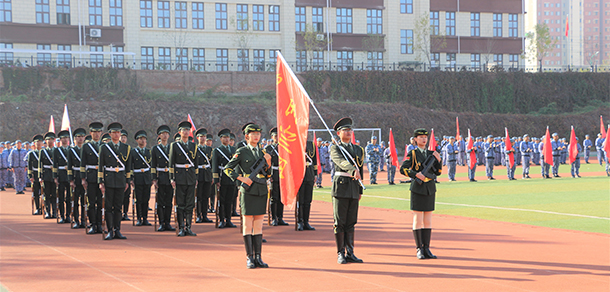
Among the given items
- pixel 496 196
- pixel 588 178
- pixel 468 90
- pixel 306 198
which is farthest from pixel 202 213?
pixel 468 90

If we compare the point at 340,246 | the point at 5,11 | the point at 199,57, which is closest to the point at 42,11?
the point at 5,11

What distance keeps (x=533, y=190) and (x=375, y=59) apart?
3829cm

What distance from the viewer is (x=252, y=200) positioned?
8.27m

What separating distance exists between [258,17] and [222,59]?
517 cm

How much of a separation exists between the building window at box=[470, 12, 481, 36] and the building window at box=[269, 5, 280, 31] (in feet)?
68.9

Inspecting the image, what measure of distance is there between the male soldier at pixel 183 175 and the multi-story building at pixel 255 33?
3729 centimetres

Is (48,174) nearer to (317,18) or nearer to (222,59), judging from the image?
(222,59)

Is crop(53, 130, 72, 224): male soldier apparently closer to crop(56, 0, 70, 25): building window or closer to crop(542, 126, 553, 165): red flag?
crop(542, 126, 553, 165): red flag

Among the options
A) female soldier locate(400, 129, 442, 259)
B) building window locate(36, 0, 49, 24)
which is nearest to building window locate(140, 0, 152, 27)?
building window locate(36, 0, 49, 24)

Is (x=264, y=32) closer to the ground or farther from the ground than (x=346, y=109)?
farther from the ground

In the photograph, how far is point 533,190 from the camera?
20.5 metres

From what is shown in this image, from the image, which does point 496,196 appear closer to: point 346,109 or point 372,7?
point 346,109

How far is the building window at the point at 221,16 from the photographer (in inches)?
2103

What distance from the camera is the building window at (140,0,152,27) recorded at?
2020 inches
